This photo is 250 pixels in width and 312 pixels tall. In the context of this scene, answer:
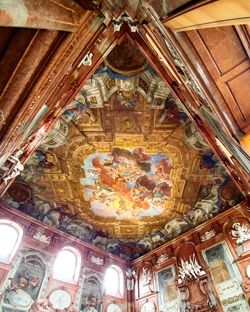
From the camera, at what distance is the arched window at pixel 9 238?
9.76 m

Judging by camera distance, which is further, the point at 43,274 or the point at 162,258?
the point at 162,258

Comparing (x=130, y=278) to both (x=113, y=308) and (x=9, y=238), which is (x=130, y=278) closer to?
(x=113, y=308)

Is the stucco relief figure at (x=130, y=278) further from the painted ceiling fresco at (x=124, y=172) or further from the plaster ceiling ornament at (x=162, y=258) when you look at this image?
the plaster ceiling ornament at (x=162, y=258)

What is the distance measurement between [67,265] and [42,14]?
11.6m

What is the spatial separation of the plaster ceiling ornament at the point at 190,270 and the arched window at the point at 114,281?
367 cm

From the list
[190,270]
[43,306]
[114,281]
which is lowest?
[43,306]

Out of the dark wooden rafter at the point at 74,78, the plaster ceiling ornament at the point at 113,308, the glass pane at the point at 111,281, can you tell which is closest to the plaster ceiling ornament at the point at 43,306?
the plaster ceiling ornament at the point at 113,308

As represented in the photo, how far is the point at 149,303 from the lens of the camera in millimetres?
11656

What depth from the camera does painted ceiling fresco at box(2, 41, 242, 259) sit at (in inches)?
347

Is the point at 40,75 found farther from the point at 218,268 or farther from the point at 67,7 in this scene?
the point at 218,268

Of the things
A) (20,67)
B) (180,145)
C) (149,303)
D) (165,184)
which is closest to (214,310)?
(149,303)

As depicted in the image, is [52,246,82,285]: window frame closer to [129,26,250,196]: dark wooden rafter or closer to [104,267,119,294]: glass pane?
[104,267,119,294]: glass pane

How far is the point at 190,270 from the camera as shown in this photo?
10.8 m

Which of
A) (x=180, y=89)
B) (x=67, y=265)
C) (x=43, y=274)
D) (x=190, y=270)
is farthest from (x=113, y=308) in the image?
(x=180, y=89)
